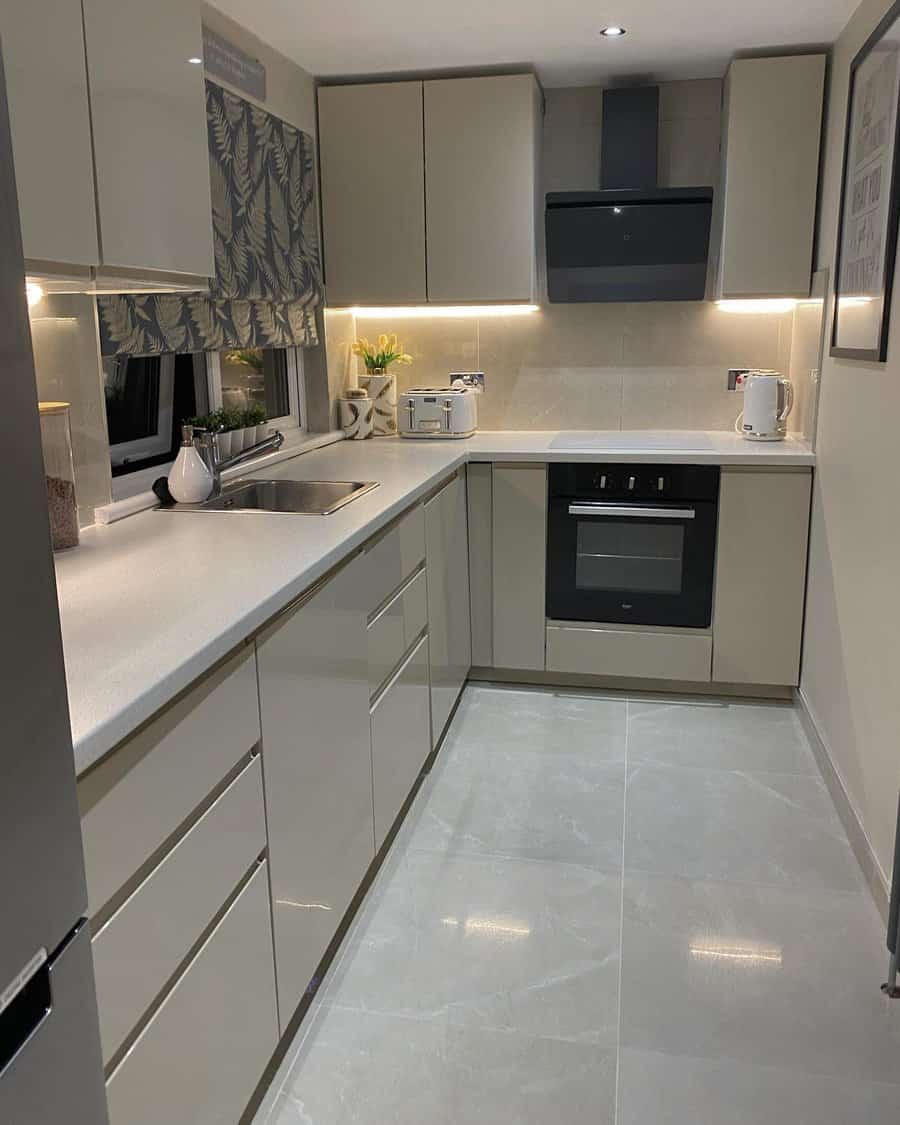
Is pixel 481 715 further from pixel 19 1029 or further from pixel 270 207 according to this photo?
pixel 19 1029

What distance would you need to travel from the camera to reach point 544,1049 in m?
1.88

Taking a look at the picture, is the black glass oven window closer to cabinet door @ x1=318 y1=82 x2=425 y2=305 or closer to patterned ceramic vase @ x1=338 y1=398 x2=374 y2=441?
patterned ceramic vase @ x1=338 y1=398 x2=374 y2=441

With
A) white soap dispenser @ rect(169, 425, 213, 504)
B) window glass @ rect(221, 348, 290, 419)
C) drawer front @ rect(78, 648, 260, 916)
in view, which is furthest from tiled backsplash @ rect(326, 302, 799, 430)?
drawer front @ rect(78, 648, 260, 916)

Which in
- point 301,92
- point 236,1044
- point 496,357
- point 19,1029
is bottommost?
point 236,1044

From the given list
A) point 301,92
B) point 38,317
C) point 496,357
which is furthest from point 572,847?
point 301,92

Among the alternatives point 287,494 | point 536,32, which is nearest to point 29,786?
point 287,494

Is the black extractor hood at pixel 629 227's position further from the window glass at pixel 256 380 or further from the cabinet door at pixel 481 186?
the window glass at pixel 256 380

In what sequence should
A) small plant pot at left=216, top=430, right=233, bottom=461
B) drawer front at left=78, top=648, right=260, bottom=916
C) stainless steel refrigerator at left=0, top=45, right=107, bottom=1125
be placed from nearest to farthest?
stainless steel refrigerator at left=0, top=45, right=107, bottom=1125, drawer front at left=78, top=648, right=260, bottom=916, small plant pot at left=216, top=430, right=233, bottom=461

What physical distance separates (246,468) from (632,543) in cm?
138

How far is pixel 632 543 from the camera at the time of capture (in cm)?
348

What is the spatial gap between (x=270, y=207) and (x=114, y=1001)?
2602 millimetres

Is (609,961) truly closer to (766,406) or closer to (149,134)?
(149,134)

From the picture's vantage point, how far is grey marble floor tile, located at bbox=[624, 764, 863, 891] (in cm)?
248

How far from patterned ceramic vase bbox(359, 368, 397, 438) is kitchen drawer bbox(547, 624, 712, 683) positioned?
109cm
